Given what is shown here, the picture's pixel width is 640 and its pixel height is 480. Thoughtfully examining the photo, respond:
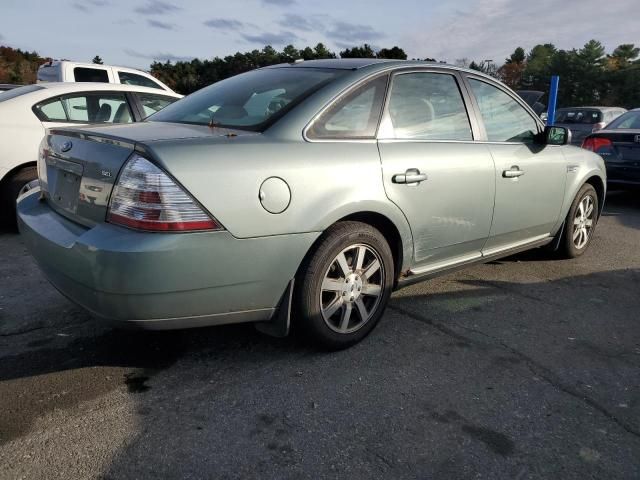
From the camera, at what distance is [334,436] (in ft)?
7.49

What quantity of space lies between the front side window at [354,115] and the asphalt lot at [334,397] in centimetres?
120

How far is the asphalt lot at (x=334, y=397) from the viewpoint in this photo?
2.12 metres

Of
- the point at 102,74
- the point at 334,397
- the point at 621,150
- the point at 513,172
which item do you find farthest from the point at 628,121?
the point at 102,74

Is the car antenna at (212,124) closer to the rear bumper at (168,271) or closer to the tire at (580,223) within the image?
the rear bumper at (168,271)

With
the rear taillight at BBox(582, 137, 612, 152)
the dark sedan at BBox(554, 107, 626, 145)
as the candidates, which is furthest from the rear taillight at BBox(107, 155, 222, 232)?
the dark sedan at BBox(554, 107, 626, 145)

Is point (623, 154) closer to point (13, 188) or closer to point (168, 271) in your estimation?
point (168, 271)

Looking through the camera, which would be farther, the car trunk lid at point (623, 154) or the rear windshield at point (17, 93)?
the car trunk lid at point (623, 154)

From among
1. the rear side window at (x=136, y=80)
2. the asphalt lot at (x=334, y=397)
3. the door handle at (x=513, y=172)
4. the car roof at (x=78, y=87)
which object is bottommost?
the asphalt lot at (x=334, y=397)

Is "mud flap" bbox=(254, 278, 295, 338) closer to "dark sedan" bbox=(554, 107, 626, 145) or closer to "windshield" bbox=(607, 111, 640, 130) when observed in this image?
"windshield" bbox=(607, 111, 640, 130)

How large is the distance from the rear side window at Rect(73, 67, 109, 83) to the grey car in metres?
8.08

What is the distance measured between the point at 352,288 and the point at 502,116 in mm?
1965

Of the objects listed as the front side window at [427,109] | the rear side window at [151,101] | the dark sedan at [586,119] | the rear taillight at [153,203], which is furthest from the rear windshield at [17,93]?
the dark sedan at [586,119]

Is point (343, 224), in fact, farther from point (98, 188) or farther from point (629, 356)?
point (629, 356)

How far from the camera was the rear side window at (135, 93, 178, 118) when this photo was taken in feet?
20.1
